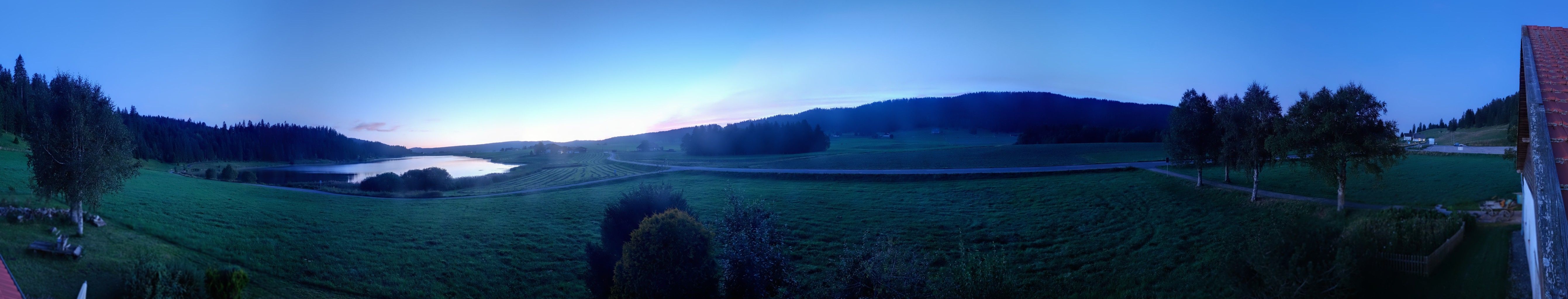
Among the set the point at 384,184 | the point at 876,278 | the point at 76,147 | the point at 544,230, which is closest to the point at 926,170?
the point at 544,230

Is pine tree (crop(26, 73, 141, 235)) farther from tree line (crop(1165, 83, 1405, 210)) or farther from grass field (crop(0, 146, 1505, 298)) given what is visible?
tree line (crop(1165, 83, 1405, 210))

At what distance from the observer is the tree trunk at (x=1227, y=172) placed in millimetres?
19609

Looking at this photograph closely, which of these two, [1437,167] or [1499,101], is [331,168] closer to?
[1437,167]

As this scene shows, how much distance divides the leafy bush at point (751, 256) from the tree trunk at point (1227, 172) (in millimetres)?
18940

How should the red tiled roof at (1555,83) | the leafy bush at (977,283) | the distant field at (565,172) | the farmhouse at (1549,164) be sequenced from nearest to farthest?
the farmhouse at (1549,164) → the red tiled roof at (1555,83) → the leafy bush at (977,283) → the distant field at (565,172)

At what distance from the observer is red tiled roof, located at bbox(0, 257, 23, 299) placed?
15.9 ft

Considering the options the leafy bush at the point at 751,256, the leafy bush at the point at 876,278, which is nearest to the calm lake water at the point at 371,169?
the leafy bush at the point at 751,256

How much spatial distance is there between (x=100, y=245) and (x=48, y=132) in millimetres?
3818

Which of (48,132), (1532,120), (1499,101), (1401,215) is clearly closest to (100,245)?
(48,132)

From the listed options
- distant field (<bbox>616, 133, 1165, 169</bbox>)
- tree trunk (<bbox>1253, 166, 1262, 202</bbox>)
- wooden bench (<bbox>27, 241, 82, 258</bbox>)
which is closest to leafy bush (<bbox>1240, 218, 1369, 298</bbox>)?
tree trunk (<bbox>1253, 166, 1262, 202</bbox>)

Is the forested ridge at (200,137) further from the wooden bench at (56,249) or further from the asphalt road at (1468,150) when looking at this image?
the asphalt road at (1468,150)

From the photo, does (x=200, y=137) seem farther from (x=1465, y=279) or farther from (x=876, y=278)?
(x=1465, y=279)

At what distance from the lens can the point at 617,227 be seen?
37.0 ft

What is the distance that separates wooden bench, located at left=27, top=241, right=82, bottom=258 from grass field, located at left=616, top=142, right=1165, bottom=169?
18000mm
